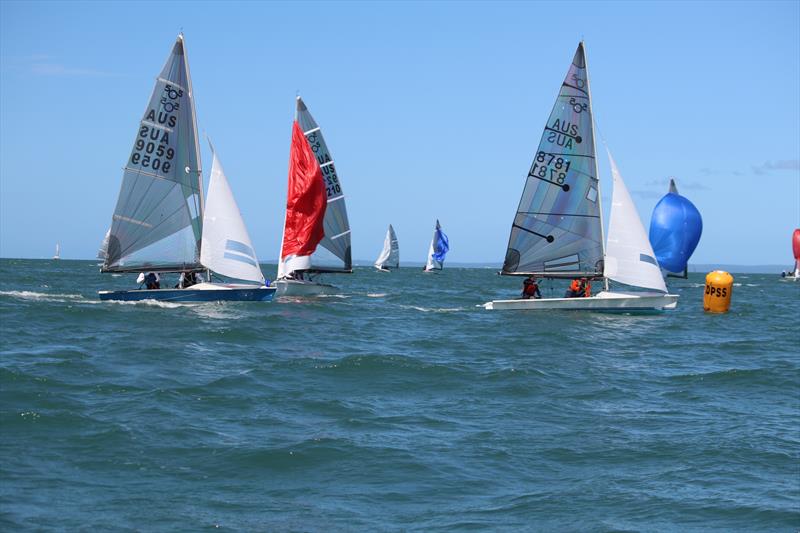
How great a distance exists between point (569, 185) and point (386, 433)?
21.3 meters

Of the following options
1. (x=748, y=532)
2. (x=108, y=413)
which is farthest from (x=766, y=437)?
(x=108, y=413)

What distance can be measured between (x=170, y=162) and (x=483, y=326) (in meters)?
11.7

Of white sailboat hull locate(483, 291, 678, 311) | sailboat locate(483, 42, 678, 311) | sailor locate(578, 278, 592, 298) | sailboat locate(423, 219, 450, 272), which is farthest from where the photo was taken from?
sailboat locate(423, 219, 450, 272)

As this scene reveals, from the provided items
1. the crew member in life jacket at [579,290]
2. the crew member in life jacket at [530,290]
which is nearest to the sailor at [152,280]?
the crew member in life jacket at [530,290]

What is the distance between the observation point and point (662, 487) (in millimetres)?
11562

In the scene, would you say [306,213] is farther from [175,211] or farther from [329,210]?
[175,211]

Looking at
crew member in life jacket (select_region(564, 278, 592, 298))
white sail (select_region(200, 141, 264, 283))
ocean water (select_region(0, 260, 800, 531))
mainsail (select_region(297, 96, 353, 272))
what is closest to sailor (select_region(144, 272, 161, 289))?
white sail (select_region(200, 141, 264, 283))

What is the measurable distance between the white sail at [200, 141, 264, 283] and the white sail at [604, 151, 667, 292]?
11.8 metres

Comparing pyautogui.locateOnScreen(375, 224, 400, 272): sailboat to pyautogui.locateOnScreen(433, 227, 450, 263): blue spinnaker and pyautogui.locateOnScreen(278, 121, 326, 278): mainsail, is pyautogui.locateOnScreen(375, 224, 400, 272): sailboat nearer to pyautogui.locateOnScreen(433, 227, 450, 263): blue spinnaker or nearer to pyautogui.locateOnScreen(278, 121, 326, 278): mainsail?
pyautogui.locateOnScreen(433, 227, 450, 263): blue spinnaker

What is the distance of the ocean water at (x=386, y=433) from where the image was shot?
10367mm

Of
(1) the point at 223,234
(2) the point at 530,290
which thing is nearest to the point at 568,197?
(2) the point at 530,290

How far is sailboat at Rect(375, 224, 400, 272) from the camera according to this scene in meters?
134

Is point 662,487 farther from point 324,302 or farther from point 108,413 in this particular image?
point 324,302

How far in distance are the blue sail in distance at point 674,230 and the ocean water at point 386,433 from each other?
39308 millimetres
